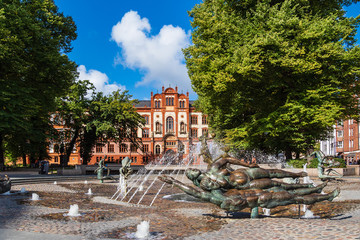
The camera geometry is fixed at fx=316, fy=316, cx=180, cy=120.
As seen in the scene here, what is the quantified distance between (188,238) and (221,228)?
878 mm

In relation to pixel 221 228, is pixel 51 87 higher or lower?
higher

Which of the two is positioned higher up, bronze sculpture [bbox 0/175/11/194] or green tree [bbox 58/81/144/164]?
green tree [bbox 58/81/144/164]

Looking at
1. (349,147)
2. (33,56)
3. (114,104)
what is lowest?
(349,147)

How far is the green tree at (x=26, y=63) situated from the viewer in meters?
20.8

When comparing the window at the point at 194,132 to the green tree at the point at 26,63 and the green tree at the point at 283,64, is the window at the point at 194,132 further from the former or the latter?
the green tree at the point at 26,63

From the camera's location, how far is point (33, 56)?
22906mm

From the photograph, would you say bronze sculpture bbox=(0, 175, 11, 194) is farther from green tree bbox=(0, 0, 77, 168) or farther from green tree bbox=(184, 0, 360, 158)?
green tree bbox=(184, 0, 360, 158)

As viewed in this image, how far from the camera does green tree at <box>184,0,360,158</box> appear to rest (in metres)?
19.3

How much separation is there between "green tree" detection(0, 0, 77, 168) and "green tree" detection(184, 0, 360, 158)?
35.3 feet

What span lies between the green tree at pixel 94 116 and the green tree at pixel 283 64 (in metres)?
14.6

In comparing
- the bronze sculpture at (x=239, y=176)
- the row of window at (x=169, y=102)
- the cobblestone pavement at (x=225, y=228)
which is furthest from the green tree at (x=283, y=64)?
the row of window at (x=169, y=102)

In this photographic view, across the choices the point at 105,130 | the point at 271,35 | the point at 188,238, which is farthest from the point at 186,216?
the point at 105,130

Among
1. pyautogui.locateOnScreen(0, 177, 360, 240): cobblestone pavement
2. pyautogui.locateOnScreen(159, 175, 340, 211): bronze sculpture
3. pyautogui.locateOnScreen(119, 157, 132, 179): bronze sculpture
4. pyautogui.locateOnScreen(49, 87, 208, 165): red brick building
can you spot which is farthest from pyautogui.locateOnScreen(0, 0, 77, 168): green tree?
pyautogui.locateOnScreen(49, 87, 208, 165): red brick building

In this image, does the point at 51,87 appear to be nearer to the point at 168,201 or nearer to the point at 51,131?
the point at 51,131
